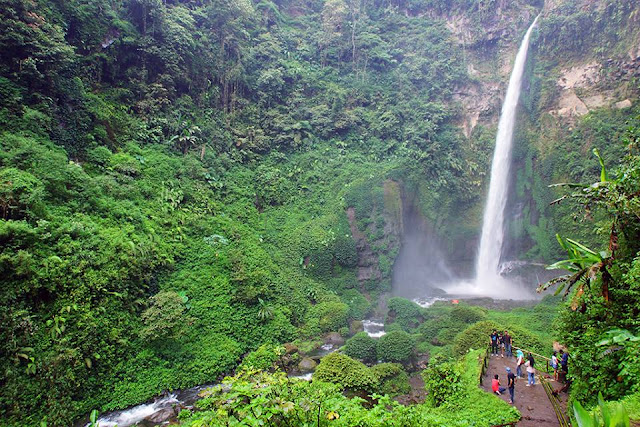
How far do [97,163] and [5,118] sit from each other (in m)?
3.94

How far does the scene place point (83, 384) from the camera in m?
11.5

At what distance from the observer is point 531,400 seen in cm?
1015

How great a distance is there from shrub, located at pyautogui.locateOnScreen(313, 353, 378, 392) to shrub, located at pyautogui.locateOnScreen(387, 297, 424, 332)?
735cm

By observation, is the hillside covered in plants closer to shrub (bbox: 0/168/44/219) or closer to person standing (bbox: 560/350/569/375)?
shrub (bbox: 0/168/44/219)

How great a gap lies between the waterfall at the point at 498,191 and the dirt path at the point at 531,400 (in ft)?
55.3

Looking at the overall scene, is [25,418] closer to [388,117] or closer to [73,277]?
[73,277]

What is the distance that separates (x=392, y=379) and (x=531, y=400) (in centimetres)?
524

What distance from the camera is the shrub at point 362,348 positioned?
16.1 meters

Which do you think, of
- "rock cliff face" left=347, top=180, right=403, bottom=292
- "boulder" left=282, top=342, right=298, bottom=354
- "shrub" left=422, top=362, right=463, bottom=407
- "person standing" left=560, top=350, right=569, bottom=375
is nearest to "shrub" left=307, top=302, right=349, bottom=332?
"boulder" left=282, top=342, right=298, bottom=354

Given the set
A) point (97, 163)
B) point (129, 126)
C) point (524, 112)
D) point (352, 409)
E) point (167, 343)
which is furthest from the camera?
point (524, 112)

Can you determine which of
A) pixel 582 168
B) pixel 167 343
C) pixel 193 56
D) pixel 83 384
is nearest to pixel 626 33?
pixel 582 168

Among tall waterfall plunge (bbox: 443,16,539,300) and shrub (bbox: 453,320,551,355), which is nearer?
shrub (bbox: 453,320,551,355)

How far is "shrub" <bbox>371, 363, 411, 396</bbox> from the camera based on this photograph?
13.6 meters

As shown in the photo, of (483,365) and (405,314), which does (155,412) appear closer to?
(483,365)
